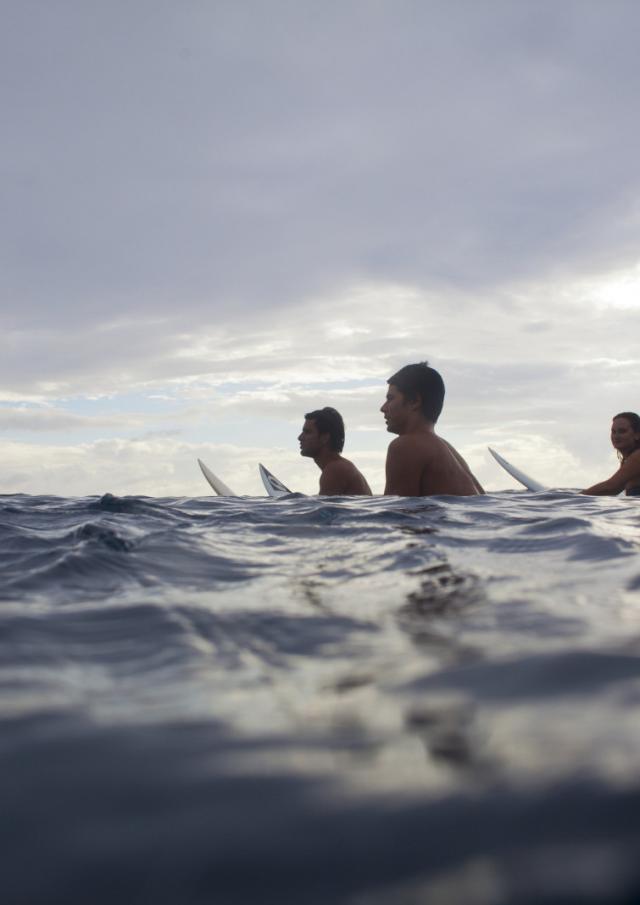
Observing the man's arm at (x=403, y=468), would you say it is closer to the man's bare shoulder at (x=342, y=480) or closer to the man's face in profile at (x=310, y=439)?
the man's bare shoulder at (x=342, y=480)

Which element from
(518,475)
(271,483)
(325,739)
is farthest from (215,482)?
(325,739)

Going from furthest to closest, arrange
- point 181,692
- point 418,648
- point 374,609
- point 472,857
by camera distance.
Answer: point 374,609 < point 418,648 < point 181,692 < point 472,857

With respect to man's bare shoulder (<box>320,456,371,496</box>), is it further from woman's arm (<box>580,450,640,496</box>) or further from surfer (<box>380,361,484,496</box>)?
woman's arm (<box>580,450,640,496</box>)

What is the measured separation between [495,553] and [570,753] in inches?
99.5

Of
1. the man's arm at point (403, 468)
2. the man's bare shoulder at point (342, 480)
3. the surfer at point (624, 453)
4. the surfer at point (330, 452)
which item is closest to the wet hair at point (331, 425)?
the surfer at point (330, 452)

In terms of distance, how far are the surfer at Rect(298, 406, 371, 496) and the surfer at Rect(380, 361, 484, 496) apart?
1538 millimetres

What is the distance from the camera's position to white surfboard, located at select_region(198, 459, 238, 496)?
13.8 meters

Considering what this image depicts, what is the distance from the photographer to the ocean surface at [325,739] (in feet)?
3.39

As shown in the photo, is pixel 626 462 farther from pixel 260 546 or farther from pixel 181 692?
pixel 181 692

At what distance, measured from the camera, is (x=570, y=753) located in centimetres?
132

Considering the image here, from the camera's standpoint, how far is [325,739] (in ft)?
4.76

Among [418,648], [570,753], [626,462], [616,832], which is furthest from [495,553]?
[626,462]

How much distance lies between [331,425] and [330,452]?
0.30 m

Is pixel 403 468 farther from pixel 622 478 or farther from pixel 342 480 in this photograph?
pixel 622 478
